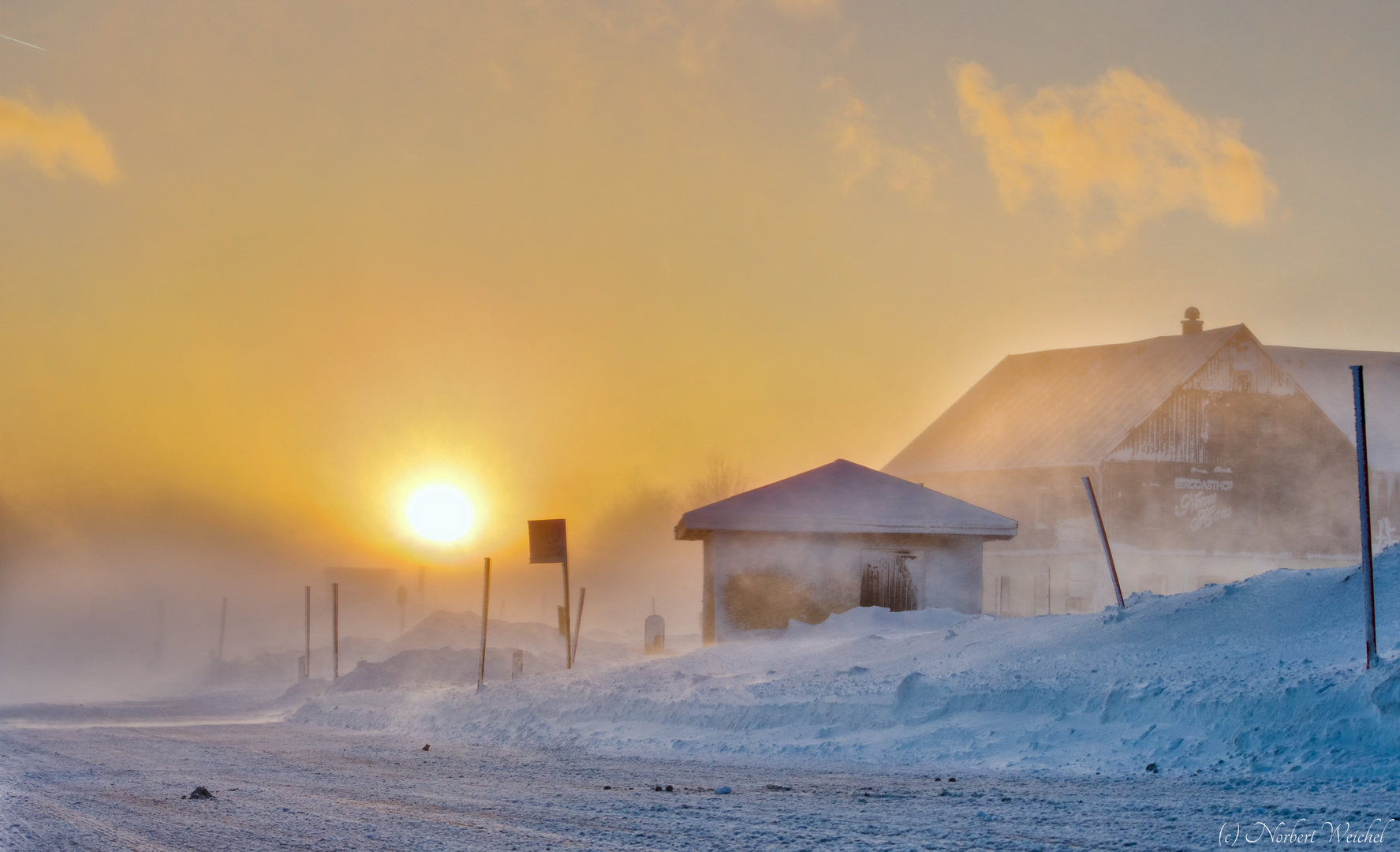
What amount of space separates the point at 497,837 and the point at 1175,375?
124 ft

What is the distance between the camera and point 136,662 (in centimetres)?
7275

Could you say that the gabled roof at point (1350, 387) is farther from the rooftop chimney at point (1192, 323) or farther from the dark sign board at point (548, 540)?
the dark sign board at point (548, 540)

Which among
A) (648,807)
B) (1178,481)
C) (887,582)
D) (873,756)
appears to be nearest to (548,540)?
(887,582)

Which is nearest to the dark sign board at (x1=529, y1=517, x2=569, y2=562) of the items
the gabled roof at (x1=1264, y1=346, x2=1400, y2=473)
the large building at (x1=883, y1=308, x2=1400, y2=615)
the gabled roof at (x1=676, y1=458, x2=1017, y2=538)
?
the gabled roof at (x1=676, y1=458, x2=1017, y2=538)

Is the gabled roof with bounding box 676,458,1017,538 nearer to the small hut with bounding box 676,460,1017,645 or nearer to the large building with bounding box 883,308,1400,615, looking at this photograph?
the small hut with bounding box 676,460,1017,645

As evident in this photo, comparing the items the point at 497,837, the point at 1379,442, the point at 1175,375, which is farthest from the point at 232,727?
the point at 1379,442

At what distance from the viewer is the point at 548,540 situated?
22.8 metres

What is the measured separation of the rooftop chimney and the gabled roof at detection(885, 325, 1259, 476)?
3.14 metres

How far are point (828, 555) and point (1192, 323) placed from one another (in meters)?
27.6

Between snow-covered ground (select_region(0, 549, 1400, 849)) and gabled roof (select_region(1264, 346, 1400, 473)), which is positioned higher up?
gabled roof (select_region(1264, 346, 1400, 473))

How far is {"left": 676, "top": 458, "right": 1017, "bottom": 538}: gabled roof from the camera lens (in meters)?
25.3

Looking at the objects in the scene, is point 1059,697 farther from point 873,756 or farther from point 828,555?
point 828,555
